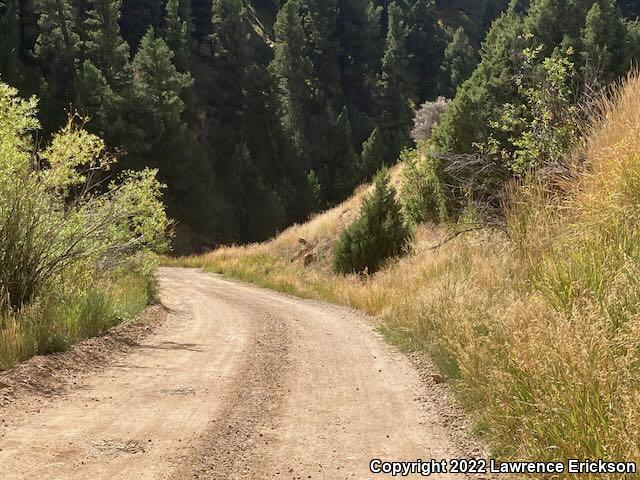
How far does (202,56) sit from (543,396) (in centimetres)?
7724

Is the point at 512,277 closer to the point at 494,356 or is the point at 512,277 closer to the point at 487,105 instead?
the point at 494,356

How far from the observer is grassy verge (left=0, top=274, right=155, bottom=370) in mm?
6664

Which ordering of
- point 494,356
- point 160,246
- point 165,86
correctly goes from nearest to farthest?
point 494,356 < point 160,246 < point 165,86

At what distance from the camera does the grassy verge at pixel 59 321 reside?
6.66 metres

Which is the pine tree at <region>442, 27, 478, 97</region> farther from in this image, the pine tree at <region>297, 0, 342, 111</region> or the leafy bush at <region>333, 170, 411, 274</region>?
the leafy bush at <region>333, 170, 411, 274</region>

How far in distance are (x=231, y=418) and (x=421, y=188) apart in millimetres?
21012

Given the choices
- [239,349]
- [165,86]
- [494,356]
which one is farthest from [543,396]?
[165,86]

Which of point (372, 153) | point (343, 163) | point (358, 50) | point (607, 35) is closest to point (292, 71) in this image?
point (343, 163)

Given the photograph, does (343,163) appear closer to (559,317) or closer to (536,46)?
(536,46)

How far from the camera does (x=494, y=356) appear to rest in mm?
5078

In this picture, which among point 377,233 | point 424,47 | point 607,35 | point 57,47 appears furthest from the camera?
point 424,47

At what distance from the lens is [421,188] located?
82.6 feet

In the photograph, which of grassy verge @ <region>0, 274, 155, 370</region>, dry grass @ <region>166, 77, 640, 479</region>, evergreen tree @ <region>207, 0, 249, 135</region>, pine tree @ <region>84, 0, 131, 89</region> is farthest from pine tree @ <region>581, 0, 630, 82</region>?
evergreen tree @ <region>207, 0, 249, 135</region>

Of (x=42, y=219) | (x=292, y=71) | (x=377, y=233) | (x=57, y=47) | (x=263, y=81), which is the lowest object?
A: (x=377, y=233)
